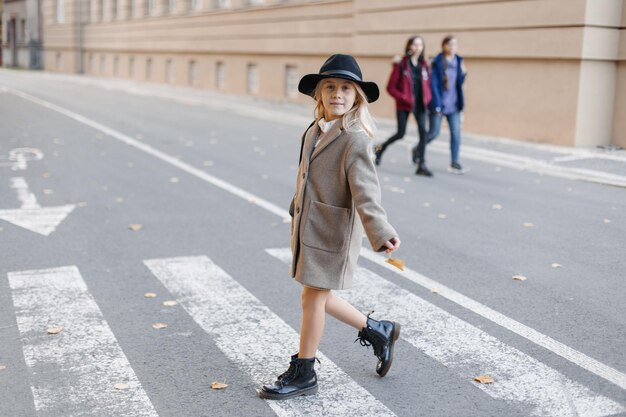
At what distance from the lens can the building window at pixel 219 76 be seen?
30.7 m

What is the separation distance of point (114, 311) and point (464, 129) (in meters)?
13.0

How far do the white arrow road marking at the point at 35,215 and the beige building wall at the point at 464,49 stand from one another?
9.37m

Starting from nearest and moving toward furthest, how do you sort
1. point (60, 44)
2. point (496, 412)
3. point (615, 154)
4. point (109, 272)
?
point (496, 412), point (109, 272), point (615, 154), point (60, 44)

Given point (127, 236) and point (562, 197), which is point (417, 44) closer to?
point (562, 197)

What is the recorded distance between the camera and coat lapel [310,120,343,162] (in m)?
4.14

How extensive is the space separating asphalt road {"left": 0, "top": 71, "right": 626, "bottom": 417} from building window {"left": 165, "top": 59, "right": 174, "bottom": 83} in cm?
2371

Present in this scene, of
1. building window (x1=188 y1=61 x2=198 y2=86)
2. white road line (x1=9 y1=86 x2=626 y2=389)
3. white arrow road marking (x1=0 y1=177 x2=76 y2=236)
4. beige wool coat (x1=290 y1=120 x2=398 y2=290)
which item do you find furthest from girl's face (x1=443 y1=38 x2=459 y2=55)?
building window (x1=188 y1=61 x2=198 y2=86)

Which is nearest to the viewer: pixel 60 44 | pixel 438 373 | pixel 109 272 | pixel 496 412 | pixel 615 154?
pixel 496 412

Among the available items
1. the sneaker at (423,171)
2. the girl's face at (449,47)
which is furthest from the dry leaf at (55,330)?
the girl's face at (449,47)

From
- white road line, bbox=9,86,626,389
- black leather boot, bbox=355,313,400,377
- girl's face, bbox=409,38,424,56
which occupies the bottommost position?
white road line, bbox=9,86,626,389

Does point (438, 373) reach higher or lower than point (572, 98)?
lower

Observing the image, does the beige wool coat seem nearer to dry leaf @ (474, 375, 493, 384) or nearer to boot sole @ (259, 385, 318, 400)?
boot sole @ (259, 385, 318, 400)

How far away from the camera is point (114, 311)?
18.5ft

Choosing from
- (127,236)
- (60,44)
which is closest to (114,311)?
(127,236)
